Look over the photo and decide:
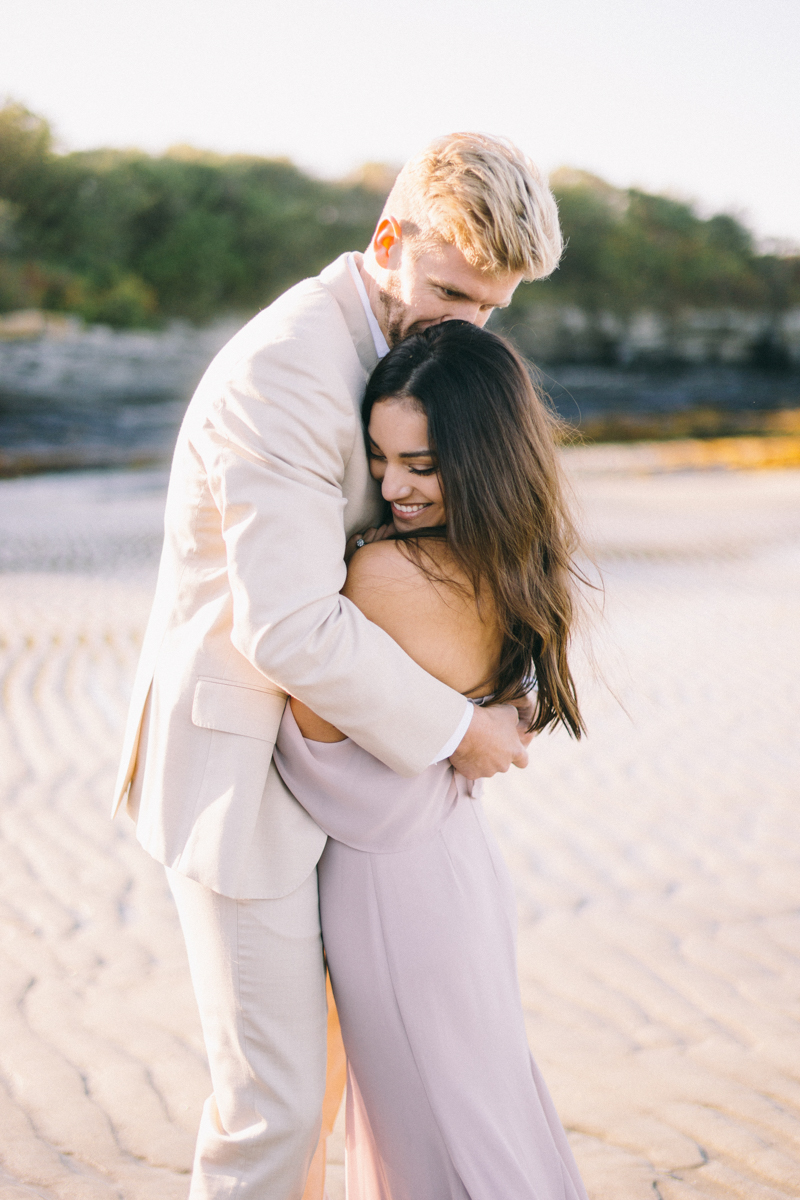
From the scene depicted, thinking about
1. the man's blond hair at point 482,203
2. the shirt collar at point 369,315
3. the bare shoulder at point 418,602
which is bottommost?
the bare shoulder at point 418,602

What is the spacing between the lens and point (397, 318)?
179 centimetres

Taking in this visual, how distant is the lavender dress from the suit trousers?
70mm

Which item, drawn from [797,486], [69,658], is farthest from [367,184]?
[69,658]

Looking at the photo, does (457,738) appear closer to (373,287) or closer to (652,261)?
(373,287)

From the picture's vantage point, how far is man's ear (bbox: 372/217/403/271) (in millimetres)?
1761

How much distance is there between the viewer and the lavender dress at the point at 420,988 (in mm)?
1657

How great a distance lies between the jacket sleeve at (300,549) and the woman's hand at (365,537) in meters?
0.18

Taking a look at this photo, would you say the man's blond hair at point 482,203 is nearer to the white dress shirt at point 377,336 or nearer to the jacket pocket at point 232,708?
the white dress shirt at point 377,336

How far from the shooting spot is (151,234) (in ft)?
152

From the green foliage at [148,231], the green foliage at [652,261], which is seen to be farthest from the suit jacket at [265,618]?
the green foliage at [652,261]

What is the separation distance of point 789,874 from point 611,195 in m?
62.4

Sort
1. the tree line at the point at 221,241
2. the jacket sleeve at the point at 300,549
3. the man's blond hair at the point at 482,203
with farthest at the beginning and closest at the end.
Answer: the tree line at the point at 221,241 < the man's blond hair at the point at 482,203 < the jacket sleeve at the point at 300,549

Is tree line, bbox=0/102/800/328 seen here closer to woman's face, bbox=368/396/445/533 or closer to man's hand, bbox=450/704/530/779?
woman's face, bbox=368/396/445/533

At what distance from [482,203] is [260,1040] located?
56.0 inches
